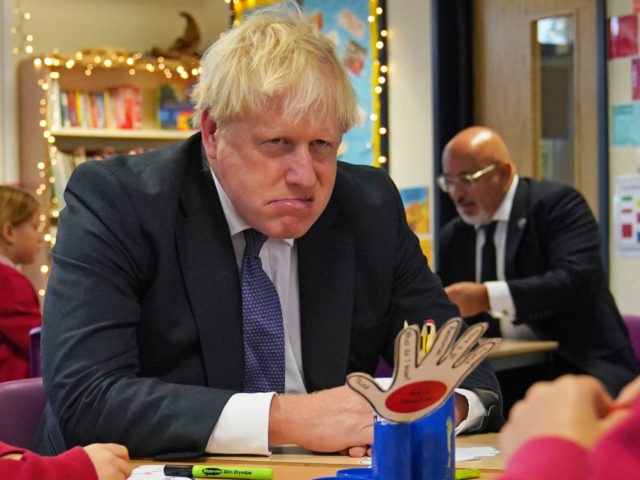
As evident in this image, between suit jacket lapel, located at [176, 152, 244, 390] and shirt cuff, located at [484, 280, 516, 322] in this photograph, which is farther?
shirt cuff, located at [484, 280, 516, 322]

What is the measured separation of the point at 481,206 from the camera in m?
4.02

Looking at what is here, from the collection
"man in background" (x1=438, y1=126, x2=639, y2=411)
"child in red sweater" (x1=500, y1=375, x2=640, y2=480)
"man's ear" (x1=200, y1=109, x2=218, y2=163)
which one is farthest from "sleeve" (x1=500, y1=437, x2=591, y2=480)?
"man in background" (x1=438, y1=126, x2=639, y2=411)

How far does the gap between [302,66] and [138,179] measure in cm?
35

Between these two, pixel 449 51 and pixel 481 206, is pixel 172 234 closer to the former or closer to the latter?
pixel 481 206

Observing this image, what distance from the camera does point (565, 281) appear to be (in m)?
3.70

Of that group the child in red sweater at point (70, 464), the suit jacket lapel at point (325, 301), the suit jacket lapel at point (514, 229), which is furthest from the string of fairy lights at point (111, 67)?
the child in red sweater at point (70, 464)

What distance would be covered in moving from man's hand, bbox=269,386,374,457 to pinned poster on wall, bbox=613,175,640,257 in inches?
133

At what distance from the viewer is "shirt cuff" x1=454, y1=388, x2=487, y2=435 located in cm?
164

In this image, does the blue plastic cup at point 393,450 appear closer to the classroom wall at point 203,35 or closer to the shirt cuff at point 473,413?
the shirt cuff at point 473,413

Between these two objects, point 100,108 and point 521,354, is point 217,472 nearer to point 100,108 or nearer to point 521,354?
point 521,354

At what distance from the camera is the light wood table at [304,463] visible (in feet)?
4.39

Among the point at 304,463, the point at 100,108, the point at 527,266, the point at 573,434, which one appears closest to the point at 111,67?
the point at 100,108

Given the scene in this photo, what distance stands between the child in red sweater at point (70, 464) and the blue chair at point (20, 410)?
1.78 feet

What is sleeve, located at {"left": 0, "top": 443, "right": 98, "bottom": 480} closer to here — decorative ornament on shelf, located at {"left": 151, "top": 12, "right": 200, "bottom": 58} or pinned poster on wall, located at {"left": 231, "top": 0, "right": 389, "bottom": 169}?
pinned poster on wall, located at {"left": 231, "top": 0, "right": 389, "bottom": 169}
